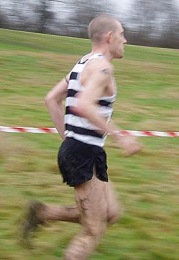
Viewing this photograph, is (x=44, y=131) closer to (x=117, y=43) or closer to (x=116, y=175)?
(x=116, y=175)

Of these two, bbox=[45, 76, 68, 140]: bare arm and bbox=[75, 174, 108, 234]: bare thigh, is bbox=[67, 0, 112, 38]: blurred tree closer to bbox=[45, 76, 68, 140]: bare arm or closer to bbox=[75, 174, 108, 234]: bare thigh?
bbox=[45, 76, 68, 140]: bare arm

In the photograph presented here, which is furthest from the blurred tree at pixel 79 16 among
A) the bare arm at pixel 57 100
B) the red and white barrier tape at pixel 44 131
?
the bare arm at pixel 57 100

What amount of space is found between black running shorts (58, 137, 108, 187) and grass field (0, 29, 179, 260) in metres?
0.89

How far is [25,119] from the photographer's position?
1055 cm

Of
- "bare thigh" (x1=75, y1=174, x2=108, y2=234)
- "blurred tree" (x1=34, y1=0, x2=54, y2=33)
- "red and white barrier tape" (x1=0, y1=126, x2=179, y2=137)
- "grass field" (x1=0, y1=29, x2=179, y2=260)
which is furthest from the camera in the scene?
"blurred tree" (x1=34, y1=0, x2=54, y2=33)

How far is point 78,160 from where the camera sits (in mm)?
4488

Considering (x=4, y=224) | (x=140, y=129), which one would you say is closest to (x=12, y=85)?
(x=140, y=129)

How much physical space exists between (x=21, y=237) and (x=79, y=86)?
1.24m

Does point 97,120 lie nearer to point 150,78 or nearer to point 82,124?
point 82,124

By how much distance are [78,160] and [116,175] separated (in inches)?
123

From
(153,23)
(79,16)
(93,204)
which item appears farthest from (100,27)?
(153,23)

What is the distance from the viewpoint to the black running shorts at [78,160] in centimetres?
449

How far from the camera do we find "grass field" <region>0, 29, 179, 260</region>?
5.46 metres

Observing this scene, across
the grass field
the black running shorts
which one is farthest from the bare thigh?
the grass field
